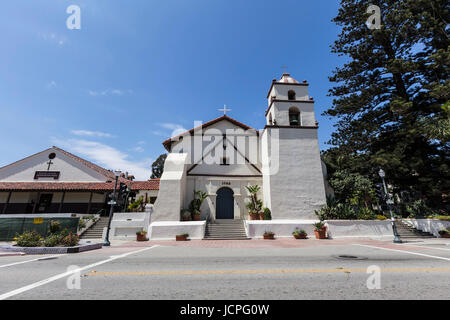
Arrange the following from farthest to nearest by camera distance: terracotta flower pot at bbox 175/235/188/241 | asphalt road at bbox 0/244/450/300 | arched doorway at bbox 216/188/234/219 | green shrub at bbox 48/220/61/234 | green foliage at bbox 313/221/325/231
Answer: arched doorway at bbox 216/188/234/219 → green foliage at bbox 313/221/325/231 → terracotta flower pot at bbox 175/235/188/241 → green shrub at bbox 48/220/61/234 → asphalt road at bbox 0/244/450/300

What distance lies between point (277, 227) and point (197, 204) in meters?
6.95

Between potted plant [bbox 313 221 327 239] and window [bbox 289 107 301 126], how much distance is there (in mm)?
9387

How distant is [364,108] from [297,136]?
7.57 meters

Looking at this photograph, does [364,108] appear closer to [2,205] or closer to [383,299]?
[383,299]

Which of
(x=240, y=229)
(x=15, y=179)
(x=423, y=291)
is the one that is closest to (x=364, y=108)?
(x=240, y=229)

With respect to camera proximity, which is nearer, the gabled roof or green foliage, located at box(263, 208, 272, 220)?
green foliage, located at box(263, 208, 272, 220)

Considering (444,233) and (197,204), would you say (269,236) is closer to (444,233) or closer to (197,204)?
(197,204)

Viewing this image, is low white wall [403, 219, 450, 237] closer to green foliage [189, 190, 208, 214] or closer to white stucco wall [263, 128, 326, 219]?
white stucco wall [263, 128, 326, 219]

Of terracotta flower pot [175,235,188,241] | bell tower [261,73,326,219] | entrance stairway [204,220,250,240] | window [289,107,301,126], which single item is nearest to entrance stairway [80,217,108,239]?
terracotta flower pot [175,235,188,241]

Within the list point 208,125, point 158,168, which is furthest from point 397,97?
point 158,168

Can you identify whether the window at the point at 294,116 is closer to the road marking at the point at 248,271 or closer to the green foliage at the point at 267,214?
the green foliage at the point at 267,214

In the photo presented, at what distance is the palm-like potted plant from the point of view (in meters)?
16.9

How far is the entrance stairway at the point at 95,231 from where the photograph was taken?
15656 millimetres

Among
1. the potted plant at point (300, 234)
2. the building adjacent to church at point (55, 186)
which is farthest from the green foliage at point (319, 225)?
the building adjacent to church at point (55, 186)
